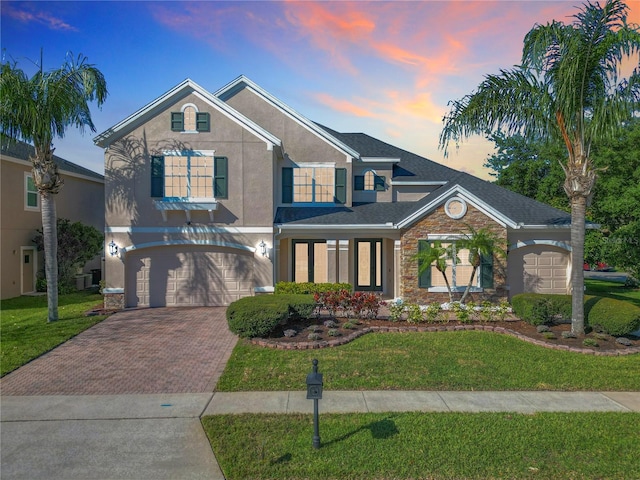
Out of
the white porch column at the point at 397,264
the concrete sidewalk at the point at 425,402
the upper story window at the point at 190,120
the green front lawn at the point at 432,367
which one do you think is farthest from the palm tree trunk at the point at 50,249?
the white porch column at the point at 397,264

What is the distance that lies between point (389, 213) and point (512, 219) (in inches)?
193

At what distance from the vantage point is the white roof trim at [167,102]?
15.0 meters

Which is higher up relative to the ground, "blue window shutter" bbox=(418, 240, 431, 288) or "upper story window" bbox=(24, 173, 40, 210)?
"upper story window" bbox=(24, 173, 40, 210)

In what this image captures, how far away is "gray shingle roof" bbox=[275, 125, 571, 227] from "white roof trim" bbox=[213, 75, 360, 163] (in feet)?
5.41

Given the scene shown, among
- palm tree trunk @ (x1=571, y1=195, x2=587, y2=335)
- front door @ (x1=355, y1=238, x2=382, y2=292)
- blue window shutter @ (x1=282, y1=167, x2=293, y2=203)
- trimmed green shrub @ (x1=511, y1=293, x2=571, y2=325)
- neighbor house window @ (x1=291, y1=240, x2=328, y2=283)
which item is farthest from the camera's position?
front door @ (x1=355, y1=238, x2=382, y2=292)

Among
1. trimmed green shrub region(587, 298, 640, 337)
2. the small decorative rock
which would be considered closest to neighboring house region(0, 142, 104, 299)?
trimmed green shrub region(587, 298, 640, 337)

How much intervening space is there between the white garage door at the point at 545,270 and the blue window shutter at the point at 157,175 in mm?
14960

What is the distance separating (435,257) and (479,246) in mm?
1522

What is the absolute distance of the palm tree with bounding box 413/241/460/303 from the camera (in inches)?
556

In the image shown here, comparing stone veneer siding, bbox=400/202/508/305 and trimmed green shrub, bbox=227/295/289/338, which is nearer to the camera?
trimmed green shrub, bbox=227/295/289/338

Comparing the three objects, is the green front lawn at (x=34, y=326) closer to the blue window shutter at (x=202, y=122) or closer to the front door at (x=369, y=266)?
the blue window shutter at (x=202, y=122)

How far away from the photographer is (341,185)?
59.6 ft

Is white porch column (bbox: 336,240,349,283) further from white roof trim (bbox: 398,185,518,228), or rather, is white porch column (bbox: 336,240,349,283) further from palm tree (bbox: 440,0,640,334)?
palm tree (bbox: 440,0,640,334)

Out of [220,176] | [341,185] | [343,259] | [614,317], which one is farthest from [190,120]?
[614,317]
